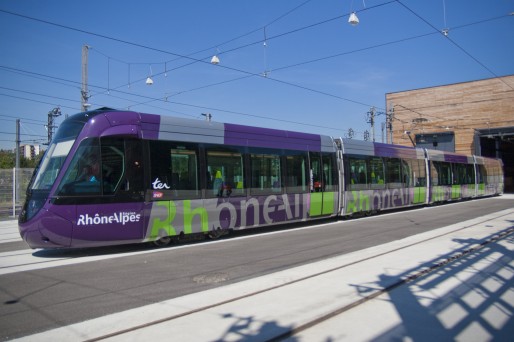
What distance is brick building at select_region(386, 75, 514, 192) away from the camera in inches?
1649

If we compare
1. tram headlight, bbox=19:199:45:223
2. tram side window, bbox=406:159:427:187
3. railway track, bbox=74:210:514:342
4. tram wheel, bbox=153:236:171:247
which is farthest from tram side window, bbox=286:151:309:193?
tram side window, bbox=406:159:427:187

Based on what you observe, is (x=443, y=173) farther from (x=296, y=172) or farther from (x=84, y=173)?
(x=84, y=173)

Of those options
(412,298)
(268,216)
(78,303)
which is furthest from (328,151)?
(78,303)

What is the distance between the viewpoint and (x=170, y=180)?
35.6ft

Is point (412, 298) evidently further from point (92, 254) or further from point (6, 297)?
point (92, 254)

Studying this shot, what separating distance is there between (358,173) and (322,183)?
273cm

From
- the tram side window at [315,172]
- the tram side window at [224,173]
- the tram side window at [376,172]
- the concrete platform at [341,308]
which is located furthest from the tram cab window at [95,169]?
the tram side window at [376,172]

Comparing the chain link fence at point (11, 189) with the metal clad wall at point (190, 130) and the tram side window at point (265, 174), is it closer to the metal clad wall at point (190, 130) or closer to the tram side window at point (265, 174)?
the metal clad wall at point (190, 130)

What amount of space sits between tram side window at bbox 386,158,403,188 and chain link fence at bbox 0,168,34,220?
1608 centimetres

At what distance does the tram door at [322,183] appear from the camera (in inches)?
613

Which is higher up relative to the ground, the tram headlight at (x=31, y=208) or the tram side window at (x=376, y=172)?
the tram side window at (x=376, y=172)

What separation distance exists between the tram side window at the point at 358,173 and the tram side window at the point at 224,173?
643 centimetres

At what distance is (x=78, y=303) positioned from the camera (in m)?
6.00

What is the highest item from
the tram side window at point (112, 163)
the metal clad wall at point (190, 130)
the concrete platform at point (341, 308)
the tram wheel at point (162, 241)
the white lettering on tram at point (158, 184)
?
the metal clad wall at point (190, 130)
